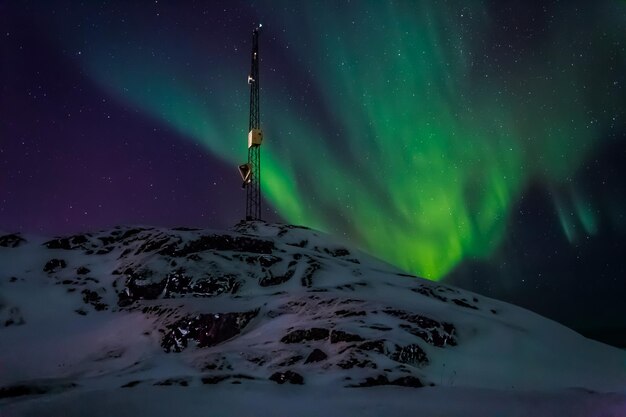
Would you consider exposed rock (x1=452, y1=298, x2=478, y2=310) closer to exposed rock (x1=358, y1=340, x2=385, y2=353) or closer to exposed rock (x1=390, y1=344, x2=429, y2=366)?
exposed rock (x1=390, y1=344, x2=429, y2=366)

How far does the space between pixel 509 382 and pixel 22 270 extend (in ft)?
123

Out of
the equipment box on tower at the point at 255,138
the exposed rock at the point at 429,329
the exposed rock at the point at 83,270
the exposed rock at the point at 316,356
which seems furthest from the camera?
the equipment box on tower at the point at 255,138

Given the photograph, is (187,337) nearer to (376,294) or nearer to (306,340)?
(306,340)

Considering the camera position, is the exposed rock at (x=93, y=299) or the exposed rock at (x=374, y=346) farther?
the exposed rock at (x=93, y=299)

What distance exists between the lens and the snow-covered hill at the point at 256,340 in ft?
28.2

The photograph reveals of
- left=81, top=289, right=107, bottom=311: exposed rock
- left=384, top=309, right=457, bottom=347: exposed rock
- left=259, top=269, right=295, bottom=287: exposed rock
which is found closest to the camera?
left=384, top=309, right=457, bottom=347: exposed rock

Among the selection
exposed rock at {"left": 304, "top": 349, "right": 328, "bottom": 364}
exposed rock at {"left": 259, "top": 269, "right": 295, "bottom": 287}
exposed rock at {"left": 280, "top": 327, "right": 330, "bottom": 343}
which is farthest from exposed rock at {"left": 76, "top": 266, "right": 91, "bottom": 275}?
exposed rock at {"left": 304, "top": 349, "right": 328, "bottom": 364}

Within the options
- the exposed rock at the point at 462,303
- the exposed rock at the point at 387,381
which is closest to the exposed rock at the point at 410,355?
the exposed rock at the point at 387,381

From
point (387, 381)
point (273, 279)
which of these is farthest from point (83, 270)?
point (387, 381)

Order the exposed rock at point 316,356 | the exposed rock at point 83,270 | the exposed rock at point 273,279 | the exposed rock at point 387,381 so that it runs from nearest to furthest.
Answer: the exposed rock at point 387,381 → the exposed rock at point 316,356 → the exposed rock at point 273,279 → the exposed rock at point 83,270

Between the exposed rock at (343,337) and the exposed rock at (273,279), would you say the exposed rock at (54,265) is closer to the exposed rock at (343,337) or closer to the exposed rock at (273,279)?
the exposed rock at (273,279)

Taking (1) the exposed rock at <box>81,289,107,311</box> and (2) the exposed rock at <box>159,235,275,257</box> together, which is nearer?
(1) the exposed rock at <box>81,289,107,311</box>

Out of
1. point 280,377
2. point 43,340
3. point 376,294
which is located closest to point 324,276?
point 376,294

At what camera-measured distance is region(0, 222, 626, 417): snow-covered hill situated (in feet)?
28.2
